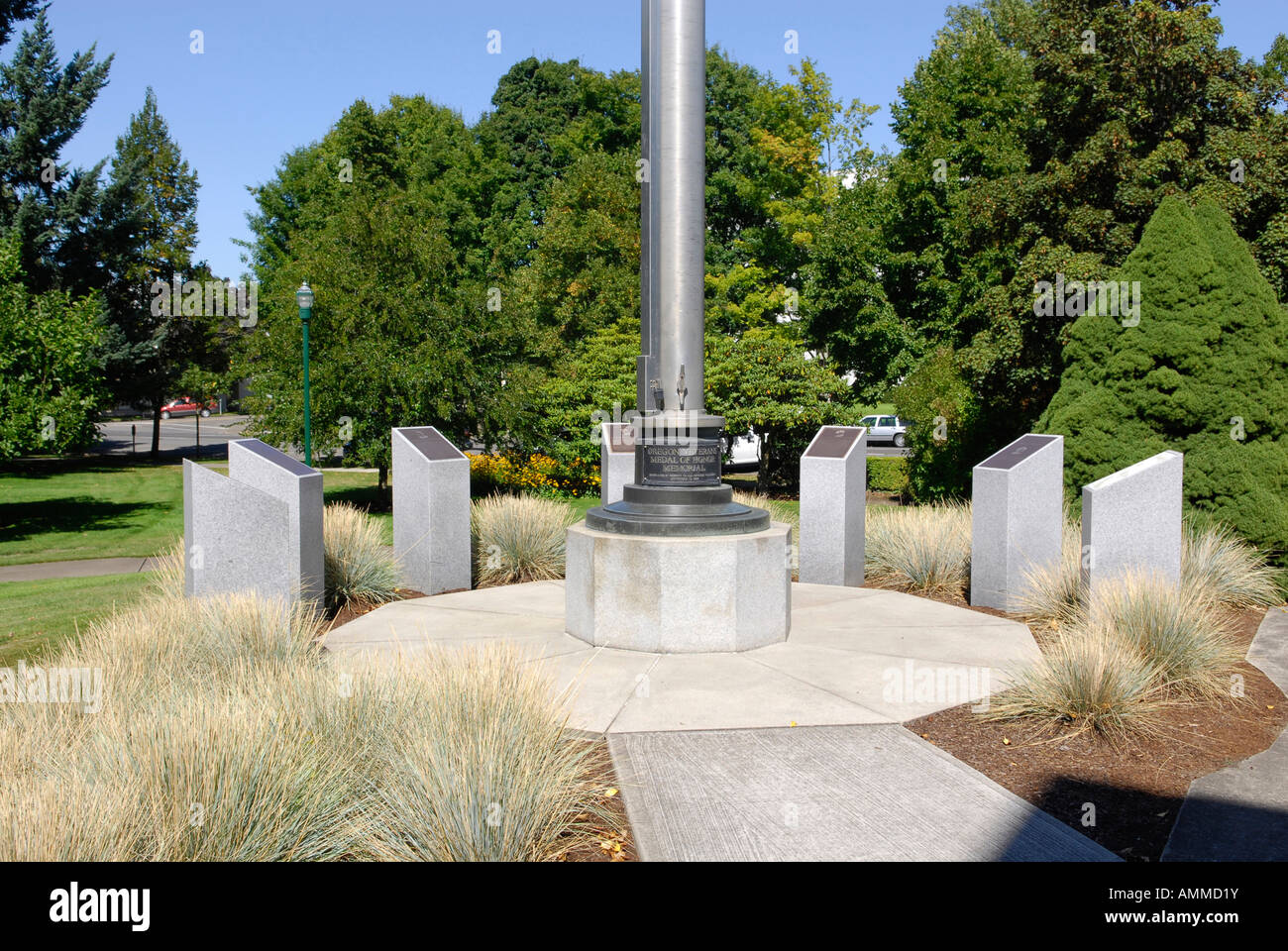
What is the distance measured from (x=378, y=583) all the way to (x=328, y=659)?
309 cm

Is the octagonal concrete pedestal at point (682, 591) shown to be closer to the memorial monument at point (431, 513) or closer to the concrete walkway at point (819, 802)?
the concrete walkway at point (819, 802)

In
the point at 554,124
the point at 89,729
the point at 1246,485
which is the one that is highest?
the point at 554,124

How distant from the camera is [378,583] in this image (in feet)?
32.4

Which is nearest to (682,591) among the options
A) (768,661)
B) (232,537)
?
(768,661)

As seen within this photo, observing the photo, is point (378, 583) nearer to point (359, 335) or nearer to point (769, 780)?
point (769, 780)

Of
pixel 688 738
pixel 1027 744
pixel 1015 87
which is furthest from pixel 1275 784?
pixel 1015 87

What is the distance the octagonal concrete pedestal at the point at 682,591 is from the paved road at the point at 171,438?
28.6 meters

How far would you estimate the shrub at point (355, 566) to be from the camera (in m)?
9.64

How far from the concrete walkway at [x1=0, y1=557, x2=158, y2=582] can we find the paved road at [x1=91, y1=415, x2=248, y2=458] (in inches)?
797

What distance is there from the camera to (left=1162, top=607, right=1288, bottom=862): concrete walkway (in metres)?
4.35

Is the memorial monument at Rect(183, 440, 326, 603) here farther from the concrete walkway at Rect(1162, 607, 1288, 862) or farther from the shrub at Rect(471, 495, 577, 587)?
the concrete walkway at Rect(1162, 607, 1288, 862)

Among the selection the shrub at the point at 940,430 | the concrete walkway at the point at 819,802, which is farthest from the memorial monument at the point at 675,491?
the shrub at the point at 940,430

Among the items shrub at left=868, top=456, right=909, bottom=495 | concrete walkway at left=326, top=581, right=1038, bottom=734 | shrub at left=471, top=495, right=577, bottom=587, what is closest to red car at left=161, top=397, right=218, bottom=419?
shrub at left=868, top=456, right=909, bottom=495
